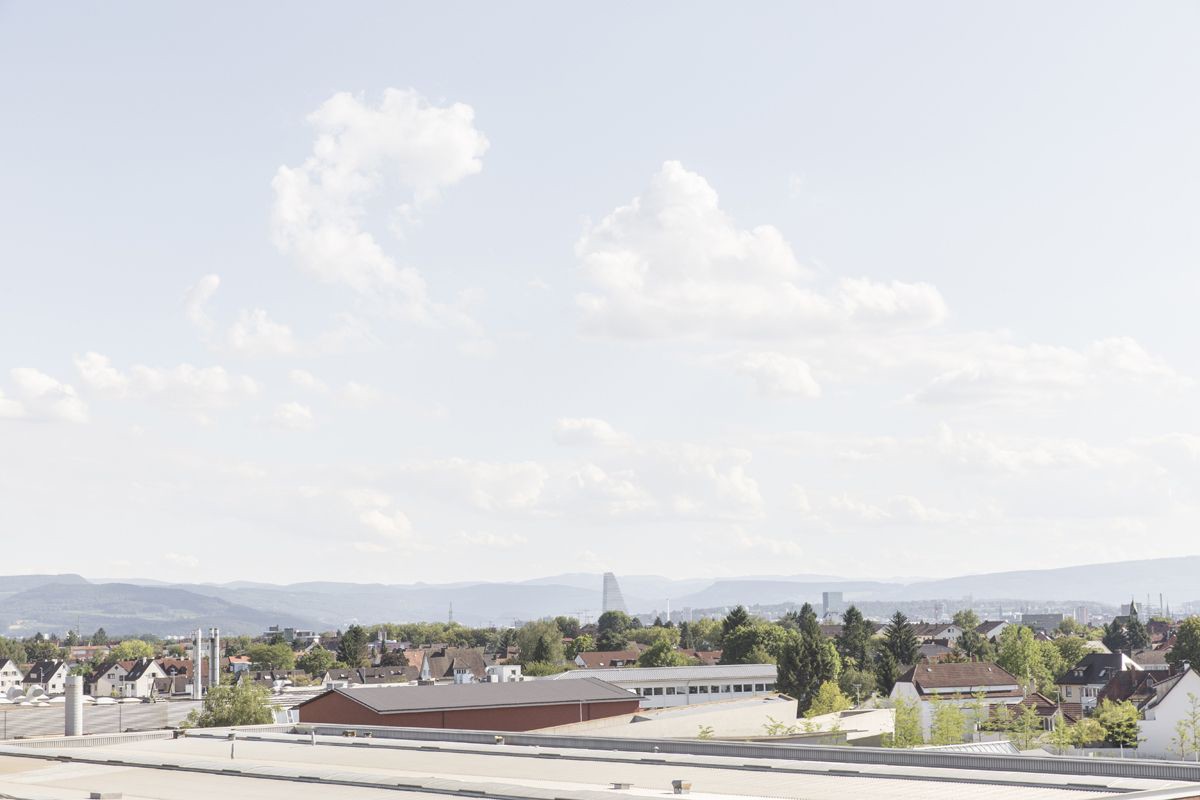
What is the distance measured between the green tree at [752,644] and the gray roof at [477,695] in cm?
8542

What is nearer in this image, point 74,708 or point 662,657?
point 74,708

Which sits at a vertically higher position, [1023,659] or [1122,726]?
[1122,726]

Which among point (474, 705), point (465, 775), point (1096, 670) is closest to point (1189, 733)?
point (1096, 670)

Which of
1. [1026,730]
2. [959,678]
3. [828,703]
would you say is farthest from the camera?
[959,678]

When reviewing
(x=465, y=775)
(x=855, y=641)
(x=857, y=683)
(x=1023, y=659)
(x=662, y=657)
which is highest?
(x=465, y=775)

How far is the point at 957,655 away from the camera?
188 meters

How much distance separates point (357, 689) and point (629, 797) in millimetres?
46932

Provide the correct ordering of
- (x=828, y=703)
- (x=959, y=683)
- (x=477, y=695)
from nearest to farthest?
(x=477, y=695)
(x=828, y=703)
(x=959, y=683)

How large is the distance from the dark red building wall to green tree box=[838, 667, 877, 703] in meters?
67.4

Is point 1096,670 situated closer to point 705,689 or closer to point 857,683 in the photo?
point 857,683

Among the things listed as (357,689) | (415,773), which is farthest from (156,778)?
(357,689)

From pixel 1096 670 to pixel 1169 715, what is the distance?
49993mm

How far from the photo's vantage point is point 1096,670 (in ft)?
470

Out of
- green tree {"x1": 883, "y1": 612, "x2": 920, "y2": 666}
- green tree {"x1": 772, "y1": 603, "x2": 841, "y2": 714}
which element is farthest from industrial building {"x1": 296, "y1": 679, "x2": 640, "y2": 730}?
green tree {"x1": 883, "y1": 612, "x2": 920, "y2": 666}
